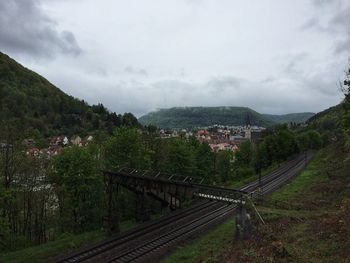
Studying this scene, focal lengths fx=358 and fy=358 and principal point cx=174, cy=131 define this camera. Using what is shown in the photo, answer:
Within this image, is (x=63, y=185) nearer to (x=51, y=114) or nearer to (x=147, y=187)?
(x=147, y=187)

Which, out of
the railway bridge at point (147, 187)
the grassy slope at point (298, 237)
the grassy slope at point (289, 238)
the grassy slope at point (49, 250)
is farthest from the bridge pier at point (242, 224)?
the grassy slope at point (49, 250)

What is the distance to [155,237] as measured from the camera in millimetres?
32438

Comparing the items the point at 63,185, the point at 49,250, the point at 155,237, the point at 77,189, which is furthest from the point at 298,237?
the point at 63,185

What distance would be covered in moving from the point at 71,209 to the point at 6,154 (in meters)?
10.3

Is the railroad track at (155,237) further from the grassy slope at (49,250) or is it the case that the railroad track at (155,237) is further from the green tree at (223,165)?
the green tree at (223,165)

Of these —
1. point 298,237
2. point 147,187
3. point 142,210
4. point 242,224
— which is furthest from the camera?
point 142,210

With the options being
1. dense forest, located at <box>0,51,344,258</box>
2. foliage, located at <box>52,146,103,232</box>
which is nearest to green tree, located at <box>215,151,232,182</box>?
dense forest, located at <box>0,51,344,258</box>

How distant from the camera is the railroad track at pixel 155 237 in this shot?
27.5 m

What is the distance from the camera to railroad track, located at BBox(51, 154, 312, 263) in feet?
90.2

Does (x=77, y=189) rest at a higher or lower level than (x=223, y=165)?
higher

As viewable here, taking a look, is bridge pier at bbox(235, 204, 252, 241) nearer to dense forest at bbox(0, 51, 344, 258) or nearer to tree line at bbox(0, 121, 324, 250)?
dense forest at bbox(0, 51, 344, 258)

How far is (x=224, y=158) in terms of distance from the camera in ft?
258

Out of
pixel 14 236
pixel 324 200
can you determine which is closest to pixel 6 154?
pixel 14 236

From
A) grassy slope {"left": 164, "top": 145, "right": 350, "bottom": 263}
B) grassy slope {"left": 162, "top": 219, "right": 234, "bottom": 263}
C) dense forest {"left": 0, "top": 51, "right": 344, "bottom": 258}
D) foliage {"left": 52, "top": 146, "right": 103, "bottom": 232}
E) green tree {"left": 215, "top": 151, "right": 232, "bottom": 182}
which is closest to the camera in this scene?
grassy slope {"left": 164, "top": 145, "right": 350, "bottom": 263}
